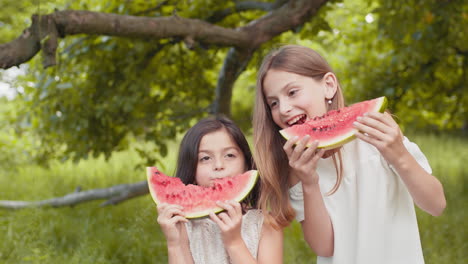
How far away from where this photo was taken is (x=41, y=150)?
5598 mm

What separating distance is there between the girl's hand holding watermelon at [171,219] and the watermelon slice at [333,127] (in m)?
0.59

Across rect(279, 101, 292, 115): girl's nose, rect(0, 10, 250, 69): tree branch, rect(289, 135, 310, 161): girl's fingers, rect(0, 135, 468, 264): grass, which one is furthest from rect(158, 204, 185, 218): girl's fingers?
rect(0, 135, 468, 264): grass

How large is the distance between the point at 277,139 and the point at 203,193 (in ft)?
1.83

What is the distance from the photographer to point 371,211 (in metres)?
2.25

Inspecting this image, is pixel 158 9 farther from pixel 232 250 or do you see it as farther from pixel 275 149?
pixel 232 250

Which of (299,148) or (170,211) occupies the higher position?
(299,148)

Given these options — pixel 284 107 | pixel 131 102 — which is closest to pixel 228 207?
pixel 284 107

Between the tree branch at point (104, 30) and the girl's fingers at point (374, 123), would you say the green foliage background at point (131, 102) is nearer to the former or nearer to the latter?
the tree branch at point (104, 30)

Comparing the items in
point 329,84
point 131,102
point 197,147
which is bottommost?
point 197,147

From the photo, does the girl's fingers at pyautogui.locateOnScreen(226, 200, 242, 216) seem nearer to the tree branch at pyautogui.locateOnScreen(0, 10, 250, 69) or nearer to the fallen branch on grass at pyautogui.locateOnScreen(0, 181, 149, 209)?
the tree branch at pyautogui.locateOnScreen(0, 10, 250, 69)

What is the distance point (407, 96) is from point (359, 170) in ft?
16.0

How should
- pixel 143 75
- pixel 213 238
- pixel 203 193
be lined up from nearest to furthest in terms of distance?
pixel 203 193, pixel 213 238, pixel 143 75

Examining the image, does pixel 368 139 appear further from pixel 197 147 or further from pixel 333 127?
pixel 197 147

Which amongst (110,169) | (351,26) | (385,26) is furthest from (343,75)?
(110,169)
